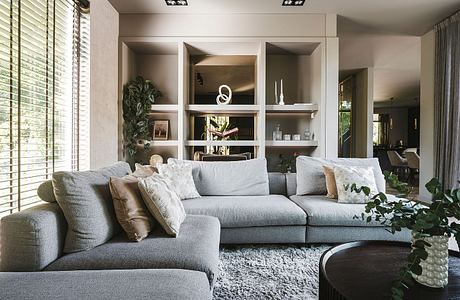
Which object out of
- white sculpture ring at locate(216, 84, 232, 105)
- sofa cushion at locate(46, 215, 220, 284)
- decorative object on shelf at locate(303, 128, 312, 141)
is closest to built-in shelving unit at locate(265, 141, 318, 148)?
decorative object on shelf at locate(303, 128, 312, 141)

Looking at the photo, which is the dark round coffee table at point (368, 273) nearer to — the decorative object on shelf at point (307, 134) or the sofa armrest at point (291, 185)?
the sofa armrest at point (291, 185)

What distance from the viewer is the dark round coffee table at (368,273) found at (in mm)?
1173

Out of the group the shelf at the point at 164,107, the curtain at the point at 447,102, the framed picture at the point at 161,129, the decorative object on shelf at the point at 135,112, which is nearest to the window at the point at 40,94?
the decorative object on shelf at the point at 135,112

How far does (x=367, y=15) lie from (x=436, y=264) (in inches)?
170

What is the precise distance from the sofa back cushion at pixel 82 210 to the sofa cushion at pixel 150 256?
5 cm

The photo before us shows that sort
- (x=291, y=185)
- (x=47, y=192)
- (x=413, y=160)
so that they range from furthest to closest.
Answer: (x=413, y=160) < (x=291, y=185) < (x=47, y=192)

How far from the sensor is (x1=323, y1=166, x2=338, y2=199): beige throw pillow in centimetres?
301

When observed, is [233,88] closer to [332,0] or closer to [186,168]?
[332,0]

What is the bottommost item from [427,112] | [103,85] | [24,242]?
[24,242]

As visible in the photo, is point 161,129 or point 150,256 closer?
point 150,256

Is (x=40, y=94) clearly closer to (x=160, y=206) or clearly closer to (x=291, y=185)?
(x=160, y=206)

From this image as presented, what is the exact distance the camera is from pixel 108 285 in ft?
3.68

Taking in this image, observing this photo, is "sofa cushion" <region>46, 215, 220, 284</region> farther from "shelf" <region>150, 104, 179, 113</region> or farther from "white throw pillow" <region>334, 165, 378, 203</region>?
"shelf" <region>150, 104, 179, 113</region>

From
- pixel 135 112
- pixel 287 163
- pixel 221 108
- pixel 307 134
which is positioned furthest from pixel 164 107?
pixel 307 134
